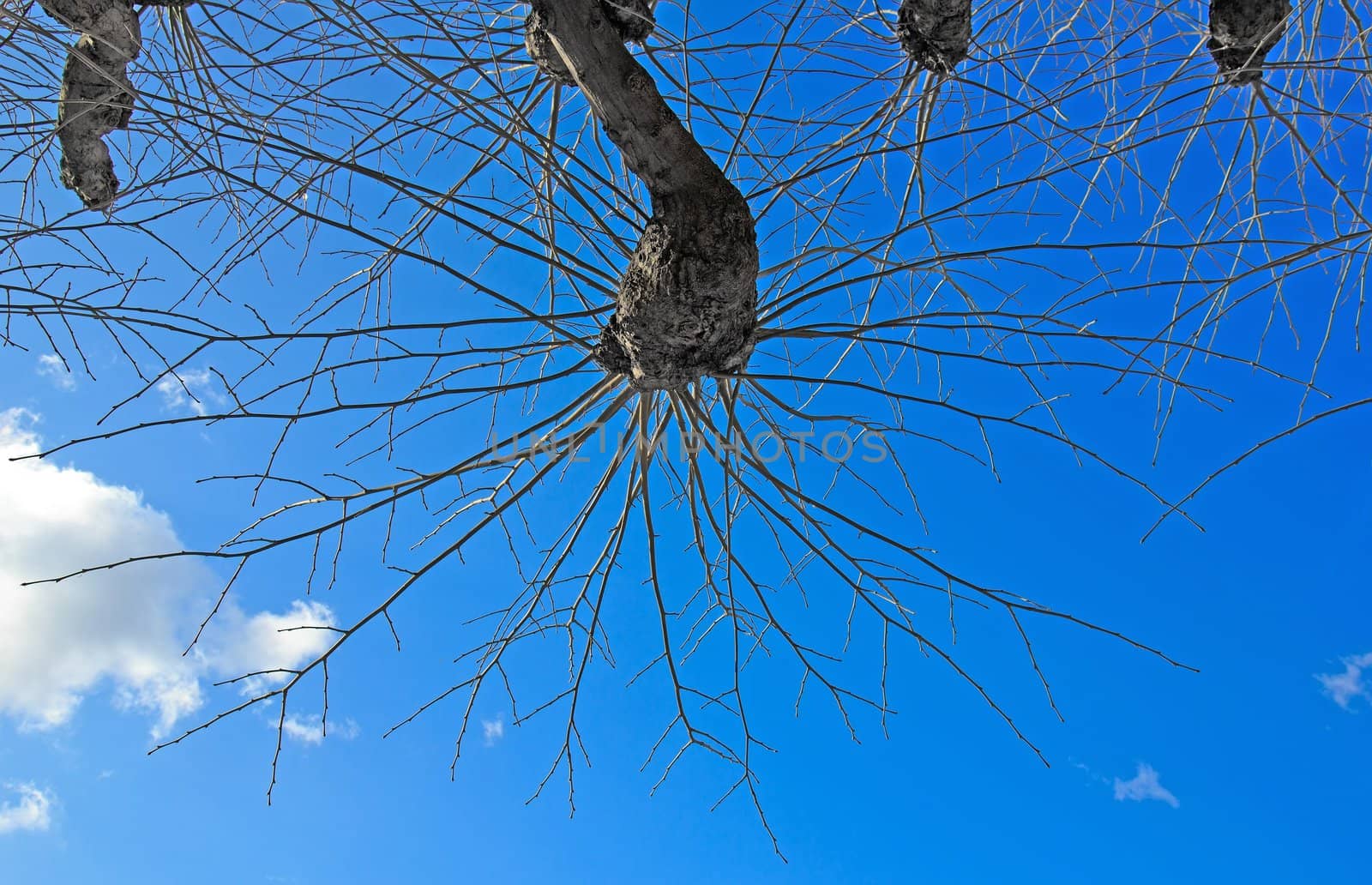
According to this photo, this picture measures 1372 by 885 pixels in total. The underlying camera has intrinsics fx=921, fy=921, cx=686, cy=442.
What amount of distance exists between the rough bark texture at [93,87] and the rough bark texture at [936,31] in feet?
5.52

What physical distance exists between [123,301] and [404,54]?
2.12ft

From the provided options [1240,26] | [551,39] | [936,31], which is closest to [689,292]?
[551,39]

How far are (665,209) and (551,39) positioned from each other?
0.42 meters

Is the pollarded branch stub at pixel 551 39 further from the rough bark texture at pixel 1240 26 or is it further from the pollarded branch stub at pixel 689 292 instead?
the rough bark texture at pixel 1240 26

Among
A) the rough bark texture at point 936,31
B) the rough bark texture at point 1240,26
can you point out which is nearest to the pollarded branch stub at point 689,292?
the rough bark texture at point 936,31

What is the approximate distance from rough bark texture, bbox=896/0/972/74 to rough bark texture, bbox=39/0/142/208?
5.52ft

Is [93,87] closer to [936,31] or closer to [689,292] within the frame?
[689,292]

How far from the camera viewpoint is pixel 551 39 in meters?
A: 1.55

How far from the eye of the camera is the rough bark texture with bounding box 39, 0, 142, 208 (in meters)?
2.12

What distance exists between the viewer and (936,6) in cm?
186

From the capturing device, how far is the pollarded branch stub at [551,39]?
1.55m

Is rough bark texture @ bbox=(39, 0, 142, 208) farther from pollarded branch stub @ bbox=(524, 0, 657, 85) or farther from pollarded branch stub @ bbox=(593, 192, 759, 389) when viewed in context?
pollarded branch stub @ bbox=(593, 192, 759, 389)

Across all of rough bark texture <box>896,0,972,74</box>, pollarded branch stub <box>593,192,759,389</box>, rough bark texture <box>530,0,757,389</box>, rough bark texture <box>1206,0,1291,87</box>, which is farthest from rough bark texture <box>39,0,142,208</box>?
rough bark texture <box>1206,0,1291,87</box>

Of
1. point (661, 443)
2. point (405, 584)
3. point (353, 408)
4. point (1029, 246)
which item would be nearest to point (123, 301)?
point (353, 408)
